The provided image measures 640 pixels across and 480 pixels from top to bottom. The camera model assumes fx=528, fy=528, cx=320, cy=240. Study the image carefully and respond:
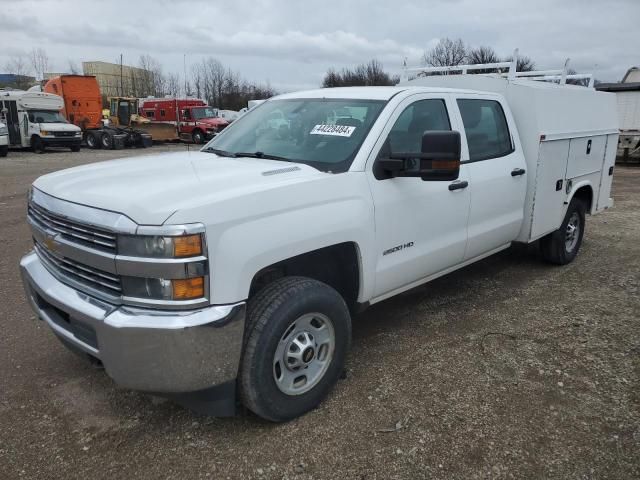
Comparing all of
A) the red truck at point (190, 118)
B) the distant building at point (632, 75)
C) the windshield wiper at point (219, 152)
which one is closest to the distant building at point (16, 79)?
the red truck at point (190, 118)

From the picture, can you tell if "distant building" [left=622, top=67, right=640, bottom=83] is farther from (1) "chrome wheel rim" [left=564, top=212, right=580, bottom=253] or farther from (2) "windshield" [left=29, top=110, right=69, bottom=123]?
(2) "windshield" [left=29, top=110, right=69, bottom=123]

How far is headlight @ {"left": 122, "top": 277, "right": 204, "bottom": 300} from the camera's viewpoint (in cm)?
241

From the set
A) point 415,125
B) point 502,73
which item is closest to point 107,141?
point 502,73

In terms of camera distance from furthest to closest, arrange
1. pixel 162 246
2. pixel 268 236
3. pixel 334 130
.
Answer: pixel 334 130
pixel 268 236
pixel 162 246

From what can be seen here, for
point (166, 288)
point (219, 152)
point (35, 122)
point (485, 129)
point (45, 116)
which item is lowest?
point (166, 288)

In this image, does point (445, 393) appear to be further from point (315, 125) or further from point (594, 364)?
point (315, 125)

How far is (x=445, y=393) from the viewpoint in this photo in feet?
10.9

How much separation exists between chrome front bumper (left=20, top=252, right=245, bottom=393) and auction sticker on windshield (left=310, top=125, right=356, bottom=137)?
4.91 feet

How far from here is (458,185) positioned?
13.0ft

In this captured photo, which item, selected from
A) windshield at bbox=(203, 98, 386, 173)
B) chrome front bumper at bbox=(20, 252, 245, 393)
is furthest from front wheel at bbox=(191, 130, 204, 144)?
chrome front bumper at bbox=(20, 252, 245, 393)

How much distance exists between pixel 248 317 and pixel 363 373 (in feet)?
3.85

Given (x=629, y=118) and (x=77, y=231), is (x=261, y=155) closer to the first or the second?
(x=77, y=231)

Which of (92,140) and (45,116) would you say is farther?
(92,140)

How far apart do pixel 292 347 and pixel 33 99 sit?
79.8ft
